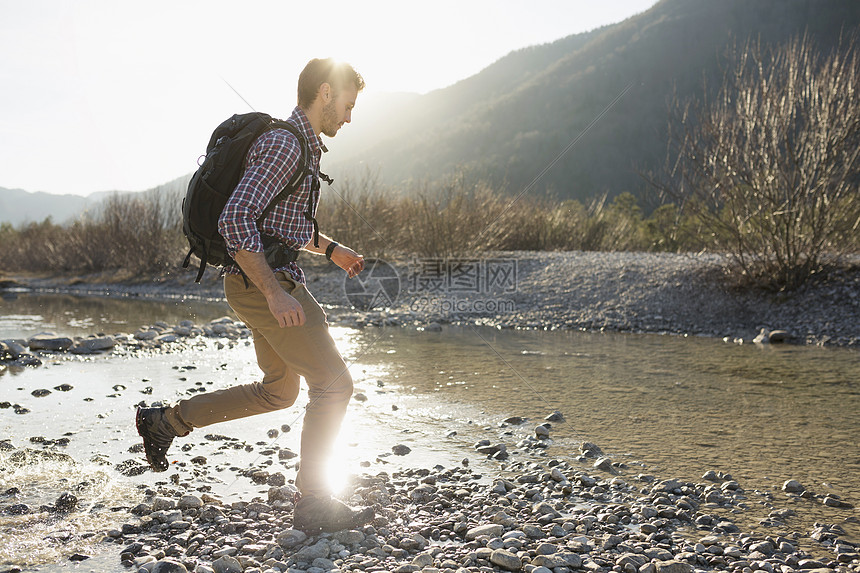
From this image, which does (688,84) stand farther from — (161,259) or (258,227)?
(258,227)

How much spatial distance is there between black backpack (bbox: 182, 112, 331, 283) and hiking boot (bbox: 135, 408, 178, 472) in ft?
2.98

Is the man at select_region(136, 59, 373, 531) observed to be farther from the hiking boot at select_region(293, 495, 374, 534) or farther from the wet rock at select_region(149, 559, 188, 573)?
the wet rock at select_region(149, 559, 188, 573)

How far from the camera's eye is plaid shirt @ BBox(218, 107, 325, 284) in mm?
2338

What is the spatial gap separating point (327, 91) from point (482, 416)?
9.24 ft

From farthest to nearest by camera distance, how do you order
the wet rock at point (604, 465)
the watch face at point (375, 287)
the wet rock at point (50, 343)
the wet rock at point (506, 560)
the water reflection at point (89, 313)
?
the watch face at point (375, 287) → the water reflection at point (89, 313) → the wet rock at point (50, 343) → the wet rock at point (604, 465) → the wet rock at point (506, 560)

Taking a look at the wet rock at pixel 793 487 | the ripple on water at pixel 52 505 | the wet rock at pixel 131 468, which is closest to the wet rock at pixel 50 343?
the ripple on water at pixel 52 505

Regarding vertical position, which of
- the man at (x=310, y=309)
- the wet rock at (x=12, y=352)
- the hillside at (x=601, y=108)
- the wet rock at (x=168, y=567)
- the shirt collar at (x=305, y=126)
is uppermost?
the hillside at (x=601, y=108)

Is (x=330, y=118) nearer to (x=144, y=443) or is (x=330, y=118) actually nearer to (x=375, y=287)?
(x=144, y=443)

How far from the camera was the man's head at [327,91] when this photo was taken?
8.68ft

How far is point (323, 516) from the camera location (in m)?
2.62

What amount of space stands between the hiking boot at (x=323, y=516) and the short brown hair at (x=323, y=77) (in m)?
1.70

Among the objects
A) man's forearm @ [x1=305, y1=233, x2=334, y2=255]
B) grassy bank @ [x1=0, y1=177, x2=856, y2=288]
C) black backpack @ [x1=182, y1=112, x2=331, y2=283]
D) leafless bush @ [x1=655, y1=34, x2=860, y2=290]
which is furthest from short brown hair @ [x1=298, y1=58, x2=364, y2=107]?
grassy bank @ [x1=0, y1=177, x2=856, y2=288]

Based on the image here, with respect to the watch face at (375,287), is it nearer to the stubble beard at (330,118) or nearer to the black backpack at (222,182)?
the stubble beard at (330,118)

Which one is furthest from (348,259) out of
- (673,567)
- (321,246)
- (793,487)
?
(793,487)
